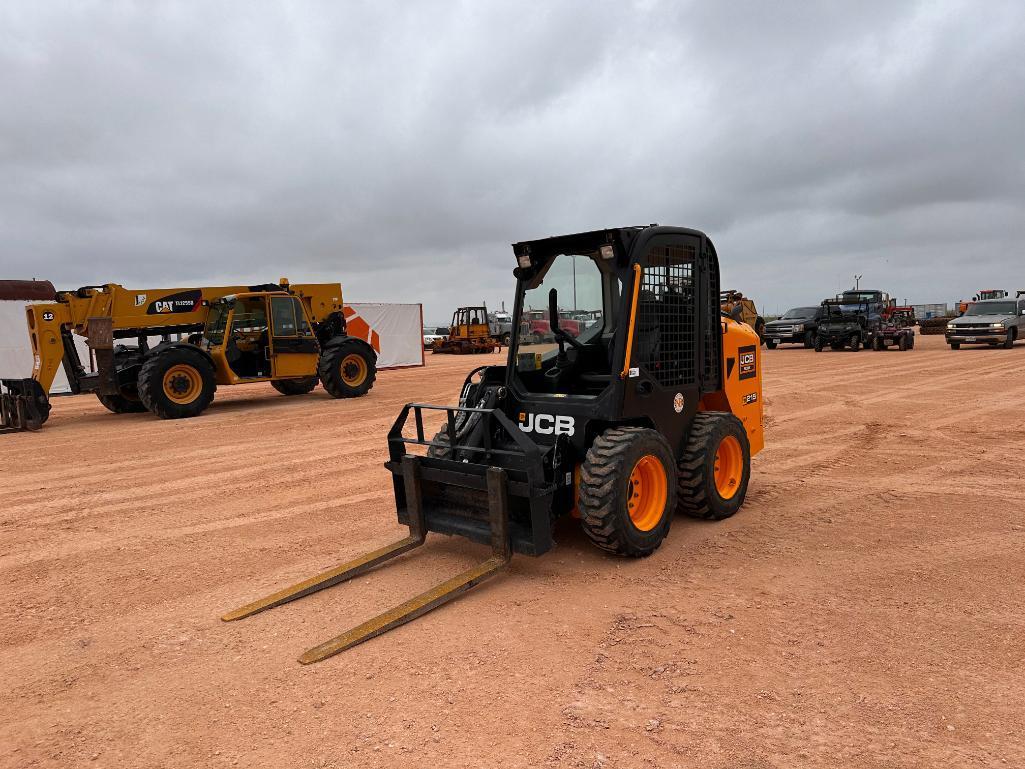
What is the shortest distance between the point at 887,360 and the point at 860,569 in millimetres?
18097

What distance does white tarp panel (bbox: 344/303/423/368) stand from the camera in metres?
22.7

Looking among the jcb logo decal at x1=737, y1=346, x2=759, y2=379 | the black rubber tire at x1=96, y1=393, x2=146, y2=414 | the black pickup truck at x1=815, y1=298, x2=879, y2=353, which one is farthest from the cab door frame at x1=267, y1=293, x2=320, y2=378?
the black pickup truck at x1=815, y1=298, x2=879, y2=353

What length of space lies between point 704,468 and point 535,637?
2.11 metres

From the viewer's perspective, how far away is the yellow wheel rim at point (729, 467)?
17.8 ft

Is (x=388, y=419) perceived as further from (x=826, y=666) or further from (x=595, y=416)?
(x=826, y=666)

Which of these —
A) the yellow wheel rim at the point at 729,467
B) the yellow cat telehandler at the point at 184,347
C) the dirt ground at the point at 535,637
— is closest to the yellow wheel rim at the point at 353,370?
the yellow cat telehandler at the point at 184,347

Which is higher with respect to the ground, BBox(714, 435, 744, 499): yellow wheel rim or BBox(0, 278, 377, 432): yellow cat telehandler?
BBox(0, 278, 377, 432): yellow cat telehandler

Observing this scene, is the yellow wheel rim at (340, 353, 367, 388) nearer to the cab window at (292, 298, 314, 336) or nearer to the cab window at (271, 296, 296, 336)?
Answer: the cab window at (292, 298, 314, 336)

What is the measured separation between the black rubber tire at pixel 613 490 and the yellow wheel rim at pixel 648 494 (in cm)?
9

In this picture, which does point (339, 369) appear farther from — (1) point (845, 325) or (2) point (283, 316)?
(1) point (845, 325)

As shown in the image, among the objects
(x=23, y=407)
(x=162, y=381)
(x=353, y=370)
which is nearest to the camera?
(x=23, y=407)

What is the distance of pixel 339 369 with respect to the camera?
14.0 metres

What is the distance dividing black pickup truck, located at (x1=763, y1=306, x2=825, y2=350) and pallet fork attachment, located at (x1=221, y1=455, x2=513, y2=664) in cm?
2483

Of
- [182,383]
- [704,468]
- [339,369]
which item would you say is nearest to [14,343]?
[182,383]
